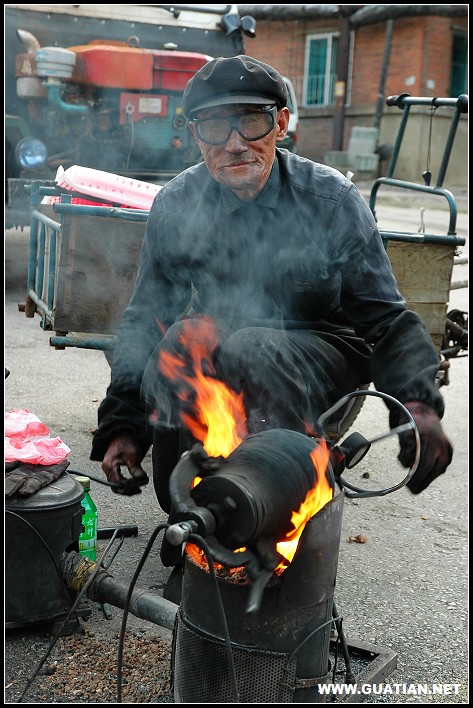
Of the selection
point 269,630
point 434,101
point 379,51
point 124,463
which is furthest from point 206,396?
point 379,51

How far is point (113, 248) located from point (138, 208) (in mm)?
422

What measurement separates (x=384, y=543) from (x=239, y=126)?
1.99m

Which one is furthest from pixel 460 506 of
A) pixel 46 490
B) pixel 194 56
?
pixel 194 56

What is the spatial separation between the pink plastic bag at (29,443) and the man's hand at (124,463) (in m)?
0.31

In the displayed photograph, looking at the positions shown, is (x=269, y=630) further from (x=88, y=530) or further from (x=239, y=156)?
(x=239, y=156)

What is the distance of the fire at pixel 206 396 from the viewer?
7.53ft

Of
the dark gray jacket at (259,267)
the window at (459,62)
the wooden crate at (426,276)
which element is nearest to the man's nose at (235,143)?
the dark gray jacket at (259,267)

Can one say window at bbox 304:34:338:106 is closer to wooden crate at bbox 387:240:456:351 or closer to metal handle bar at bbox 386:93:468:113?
metal handle bar at bbox 386:93:468:113

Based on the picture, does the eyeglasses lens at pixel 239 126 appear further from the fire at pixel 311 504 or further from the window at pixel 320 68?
the window at pixel 320 68

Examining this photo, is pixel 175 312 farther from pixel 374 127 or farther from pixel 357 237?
pixel 374 127

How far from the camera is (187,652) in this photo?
2.14m

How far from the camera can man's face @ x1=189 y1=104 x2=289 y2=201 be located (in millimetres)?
2592

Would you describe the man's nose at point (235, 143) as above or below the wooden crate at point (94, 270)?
above

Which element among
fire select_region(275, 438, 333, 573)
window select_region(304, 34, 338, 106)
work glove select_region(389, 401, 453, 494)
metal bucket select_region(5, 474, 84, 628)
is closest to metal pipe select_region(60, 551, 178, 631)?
metal bucket select_region(5, 474, 84, 628)
